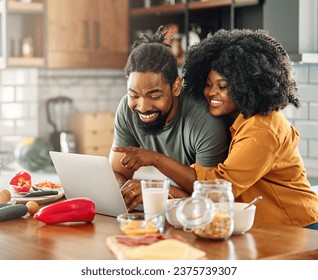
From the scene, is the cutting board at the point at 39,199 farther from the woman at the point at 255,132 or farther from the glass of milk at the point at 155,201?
the glass of milk at the point at 155,201

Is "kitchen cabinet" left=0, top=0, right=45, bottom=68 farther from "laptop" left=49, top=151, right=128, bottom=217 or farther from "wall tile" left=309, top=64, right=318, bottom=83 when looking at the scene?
"laptop" left=49, top=151, right=128, bottom=217

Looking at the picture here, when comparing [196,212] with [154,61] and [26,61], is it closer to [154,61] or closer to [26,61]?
[154,61]

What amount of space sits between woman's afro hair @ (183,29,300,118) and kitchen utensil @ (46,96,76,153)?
2.58 metres

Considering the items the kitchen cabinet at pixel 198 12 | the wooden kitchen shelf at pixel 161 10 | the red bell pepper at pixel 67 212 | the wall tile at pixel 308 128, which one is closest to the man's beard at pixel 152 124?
the red bell pepper at pixel 67 212

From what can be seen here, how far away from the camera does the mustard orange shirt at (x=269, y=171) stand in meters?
2.27

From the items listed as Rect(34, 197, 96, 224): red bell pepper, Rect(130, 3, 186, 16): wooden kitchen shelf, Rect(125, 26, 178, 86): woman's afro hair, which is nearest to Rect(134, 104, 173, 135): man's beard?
Rect(125, 26, 178, 86): woman's afro hair

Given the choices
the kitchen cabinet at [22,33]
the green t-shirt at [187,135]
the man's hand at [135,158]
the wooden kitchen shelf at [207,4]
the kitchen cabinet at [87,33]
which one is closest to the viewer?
the man's hand at [135,158]

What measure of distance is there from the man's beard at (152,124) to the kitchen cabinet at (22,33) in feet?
7.76

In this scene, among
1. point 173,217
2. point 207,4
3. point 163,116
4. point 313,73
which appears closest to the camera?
point 173,217

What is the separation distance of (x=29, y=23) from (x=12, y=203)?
2886mm

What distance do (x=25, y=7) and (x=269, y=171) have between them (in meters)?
2.92

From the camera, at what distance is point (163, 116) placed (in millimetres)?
2510

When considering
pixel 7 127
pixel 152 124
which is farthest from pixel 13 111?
pixel 152 124

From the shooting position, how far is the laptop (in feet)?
7.02
